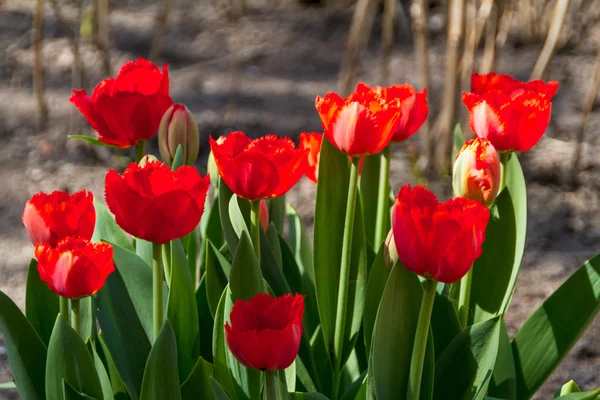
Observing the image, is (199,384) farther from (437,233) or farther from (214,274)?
(437,233)

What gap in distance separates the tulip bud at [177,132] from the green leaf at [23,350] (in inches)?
12.1

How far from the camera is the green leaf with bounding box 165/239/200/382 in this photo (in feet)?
3.40

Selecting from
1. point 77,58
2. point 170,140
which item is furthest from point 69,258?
point 77,58

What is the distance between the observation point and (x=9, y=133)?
9.76ft

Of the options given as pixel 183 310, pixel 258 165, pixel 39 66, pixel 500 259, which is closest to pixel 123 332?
pixel 183 310

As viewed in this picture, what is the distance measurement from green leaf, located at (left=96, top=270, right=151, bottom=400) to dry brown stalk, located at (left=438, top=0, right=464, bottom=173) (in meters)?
1.28

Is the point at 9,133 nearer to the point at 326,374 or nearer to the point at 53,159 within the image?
the point at 53,159

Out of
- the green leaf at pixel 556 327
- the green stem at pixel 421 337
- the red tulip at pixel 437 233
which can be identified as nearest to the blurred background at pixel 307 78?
the green leaf at pixel 556 327

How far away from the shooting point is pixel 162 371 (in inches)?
35.7

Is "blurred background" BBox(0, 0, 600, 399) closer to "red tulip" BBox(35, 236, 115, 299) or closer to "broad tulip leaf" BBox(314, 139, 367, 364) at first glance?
"broad tulip leaf" BBox(314, 139, 367, 364)

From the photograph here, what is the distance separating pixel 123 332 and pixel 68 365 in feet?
0.46

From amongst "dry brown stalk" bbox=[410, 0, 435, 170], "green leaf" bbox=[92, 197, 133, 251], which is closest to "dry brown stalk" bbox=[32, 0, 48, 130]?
"dry brown stalk" bbox=[410, 0, 435, 170]

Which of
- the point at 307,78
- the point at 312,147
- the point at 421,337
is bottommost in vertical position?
the point at 307,78

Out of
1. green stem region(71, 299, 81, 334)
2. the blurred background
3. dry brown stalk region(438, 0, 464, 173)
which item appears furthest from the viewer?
the blurred background
